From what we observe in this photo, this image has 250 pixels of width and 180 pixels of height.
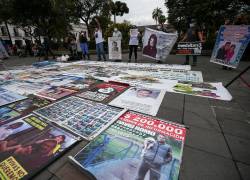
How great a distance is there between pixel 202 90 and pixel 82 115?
1977 mm

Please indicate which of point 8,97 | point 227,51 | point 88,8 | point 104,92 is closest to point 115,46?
point 227,51

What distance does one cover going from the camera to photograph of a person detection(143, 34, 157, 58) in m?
5.71

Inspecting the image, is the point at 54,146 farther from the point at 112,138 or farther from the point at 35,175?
the point at 112,138

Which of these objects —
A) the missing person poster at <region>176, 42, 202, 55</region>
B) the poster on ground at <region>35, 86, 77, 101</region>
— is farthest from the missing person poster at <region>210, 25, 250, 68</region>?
the poster on ground at <region>35, 86, 77, 101</region>

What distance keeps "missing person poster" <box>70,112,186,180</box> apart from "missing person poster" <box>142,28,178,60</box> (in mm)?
4475

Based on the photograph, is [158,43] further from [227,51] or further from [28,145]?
[28,145]

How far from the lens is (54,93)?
98.2 inches

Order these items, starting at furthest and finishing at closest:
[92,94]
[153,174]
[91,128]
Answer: [92,94] < [91,128] < [153,174]

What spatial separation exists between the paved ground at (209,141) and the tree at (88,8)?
18.2 meters

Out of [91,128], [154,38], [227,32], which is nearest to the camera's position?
[91,128]

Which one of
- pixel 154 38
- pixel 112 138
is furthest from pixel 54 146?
pixel 154 38

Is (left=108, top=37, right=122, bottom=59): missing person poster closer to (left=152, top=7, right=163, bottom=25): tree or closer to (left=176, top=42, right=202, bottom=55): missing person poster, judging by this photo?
(left=176, top=42, right=202, bottom=55): missing person poster

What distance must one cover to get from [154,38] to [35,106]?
475cm

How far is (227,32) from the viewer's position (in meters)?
4.10
